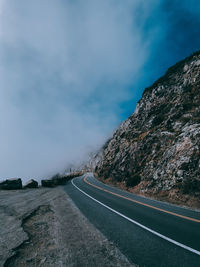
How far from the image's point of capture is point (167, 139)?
18.9 metres

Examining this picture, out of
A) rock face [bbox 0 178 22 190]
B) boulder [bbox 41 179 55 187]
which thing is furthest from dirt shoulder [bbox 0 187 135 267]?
boulder [bbox 41 179 55 187]

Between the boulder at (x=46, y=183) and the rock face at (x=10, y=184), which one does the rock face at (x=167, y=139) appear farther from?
the rock face at (x=10, y=184)

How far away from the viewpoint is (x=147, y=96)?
3366cm

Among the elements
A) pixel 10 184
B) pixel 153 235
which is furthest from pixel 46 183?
pixel 153 235

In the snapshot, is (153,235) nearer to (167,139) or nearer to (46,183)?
Result: (167,139)

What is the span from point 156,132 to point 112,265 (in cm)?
2070

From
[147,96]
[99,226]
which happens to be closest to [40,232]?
[99,226]

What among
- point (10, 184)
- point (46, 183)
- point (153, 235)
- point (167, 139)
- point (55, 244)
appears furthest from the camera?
point (46, 183)

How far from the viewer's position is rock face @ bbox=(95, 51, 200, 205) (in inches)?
516

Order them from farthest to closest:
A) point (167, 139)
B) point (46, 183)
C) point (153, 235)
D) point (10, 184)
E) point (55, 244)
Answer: point (46, 183) < point (10, 184) < point (167, 139) < point (153, 235) < point (55, 244)

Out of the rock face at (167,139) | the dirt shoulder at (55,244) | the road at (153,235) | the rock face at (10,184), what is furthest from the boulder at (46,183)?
the road at (153,235)

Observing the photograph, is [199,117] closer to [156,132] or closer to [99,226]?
[156,132]

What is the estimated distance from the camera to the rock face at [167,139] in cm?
1309

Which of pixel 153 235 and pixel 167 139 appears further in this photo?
pixel 167 139
